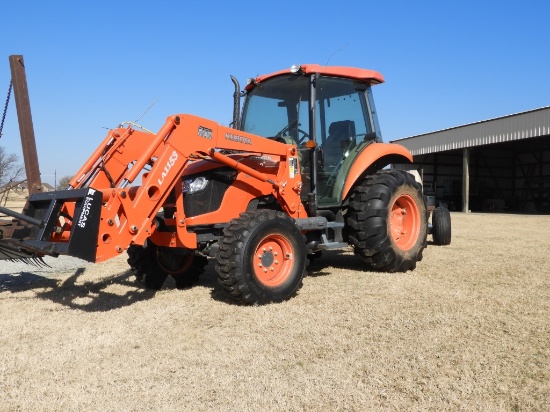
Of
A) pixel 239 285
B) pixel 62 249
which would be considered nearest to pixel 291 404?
pixel 239 285

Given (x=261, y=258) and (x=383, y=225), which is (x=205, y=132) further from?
(x=383, y=225)

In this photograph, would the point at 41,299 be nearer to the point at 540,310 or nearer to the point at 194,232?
the point at 194,232

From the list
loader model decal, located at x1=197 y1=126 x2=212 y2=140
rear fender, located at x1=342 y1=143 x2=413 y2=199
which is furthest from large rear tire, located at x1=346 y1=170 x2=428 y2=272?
loader model decal, located at x1=197 y1=126 x2=212 y2=140

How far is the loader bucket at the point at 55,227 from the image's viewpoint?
12.6 feet

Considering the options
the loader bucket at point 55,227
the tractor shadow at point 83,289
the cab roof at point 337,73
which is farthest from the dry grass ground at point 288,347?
the cab roof at point 337,73

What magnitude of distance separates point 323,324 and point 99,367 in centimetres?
166

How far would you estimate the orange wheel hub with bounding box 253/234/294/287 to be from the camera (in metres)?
4.66

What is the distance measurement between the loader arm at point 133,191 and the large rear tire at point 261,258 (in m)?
0.59

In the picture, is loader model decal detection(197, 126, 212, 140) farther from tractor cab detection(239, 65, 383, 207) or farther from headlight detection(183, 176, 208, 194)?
tractor cab detection(239, 65, 383, 207)

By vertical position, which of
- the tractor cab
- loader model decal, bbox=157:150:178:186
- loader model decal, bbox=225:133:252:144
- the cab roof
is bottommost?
loader model decal, bbox=157:150:178:186

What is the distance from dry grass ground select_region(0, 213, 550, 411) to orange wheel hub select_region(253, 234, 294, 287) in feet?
0.93

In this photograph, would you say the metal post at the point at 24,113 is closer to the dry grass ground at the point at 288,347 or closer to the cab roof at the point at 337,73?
the dry grass ground at the point at 288,347

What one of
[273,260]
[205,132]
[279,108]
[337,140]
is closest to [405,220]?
[337,140]

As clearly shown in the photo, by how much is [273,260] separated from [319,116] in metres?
1.96
